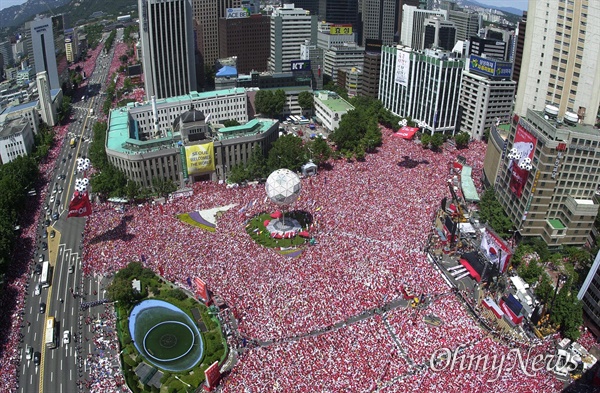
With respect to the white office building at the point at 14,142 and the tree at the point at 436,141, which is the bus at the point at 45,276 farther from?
the tree at the point at 436,141

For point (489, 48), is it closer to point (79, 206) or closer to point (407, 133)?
point (407, 133)

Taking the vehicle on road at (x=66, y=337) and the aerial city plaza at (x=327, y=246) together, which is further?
the vehicle on road at (x=66, y=337)

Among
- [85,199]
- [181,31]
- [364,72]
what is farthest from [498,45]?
[85,199]

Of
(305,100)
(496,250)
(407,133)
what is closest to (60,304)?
(496,250)

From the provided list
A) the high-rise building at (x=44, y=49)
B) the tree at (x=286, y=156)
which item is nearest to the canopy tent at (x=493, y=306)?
the tree at (x=286, y=156)

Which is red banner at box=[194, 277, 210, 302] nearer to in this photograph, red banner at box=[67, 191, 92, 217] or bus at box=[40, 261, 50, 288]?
bus at box=[40, 261, 50, 288]
